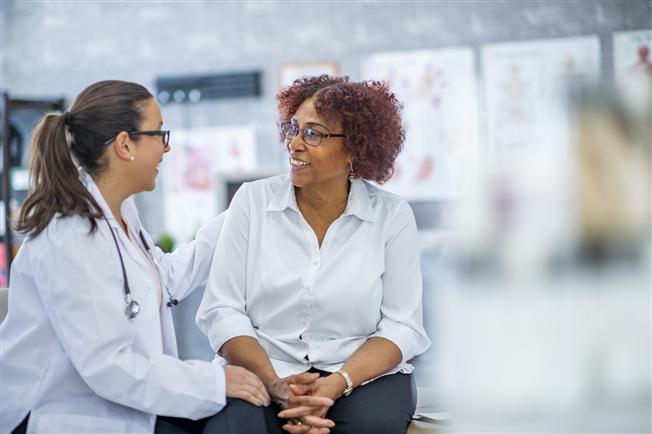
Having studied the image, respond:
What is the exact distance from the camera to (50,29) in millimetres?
5109

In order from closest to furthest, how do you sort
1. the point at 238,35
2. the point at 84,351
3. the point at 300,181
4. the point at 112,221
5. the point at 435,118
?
1. the point at 84,351
2. the point at 112,221
3. the point at 300,181
4. the point at 435,118
5. the point at 238,35

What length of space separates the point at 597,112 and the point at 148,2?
4837 millimetres

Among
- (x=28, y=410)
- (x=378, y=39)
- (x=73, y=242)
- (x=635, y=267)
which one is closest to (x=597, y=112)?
(x=635, y=267)

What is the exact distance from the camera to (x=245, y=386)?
1.49 m

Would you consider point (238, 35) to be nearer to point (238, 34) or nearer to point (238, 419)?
point (238, 34)

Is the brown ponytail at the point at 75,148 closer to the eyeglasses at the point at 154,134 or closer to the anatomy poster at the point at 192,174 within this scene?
the eyeglasses at the point at 154,134

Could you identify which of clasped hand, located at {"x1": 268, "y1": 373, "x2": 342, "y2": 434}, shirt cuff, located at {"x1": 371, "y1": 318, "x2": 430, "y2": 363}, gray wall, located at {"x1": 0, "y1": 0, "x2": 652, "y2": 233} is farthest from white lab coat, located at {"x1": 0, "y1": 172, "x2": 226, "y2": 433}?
gray wall, located at {"x1": 0, "y1": 0, "x2": 652, "y2": 233}

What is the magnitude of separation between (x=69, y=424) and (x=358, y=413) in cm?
56

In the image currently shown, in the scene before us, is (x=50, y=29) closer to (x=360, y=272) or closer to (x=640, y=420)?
(x=360, y=272)

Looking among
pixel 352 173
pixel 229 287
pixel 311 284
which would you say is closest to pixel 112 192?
pixel 229 287

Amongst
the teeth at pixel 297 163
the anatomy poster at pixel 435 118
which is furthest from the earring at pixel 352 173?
the anatomy poster at pixel 435 118

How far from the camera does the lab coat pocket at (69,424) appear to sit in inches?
53.1

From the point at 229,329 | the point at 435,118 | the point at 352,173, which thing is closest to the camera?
the point at 229,329

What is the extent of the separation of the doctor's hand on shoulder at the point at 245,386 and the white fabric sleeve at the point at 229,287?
0.15 metres
